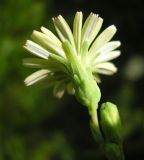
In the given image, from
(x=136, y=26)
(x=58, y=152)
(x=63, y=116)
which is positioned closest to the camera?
(x=58, y=152)

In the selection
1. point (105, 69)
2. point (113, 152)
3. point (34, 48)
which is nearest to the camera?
point (113, 152)

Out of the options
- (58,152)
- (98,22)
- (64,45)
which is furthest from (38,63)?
(58,152)

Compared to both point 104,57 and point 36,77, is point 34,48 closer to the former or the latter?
point 36,77

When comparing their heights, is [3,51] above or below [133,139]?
above

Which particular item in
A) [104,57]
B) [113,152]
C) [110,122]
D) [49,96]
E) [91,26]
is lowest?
[113,152]

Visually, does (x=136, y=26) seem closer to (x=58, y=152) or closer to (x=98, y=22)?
(x=58, y=152)

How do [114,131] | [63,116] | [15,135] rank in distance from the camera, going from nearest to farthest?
[114,131]
[15,135]
[63,116]

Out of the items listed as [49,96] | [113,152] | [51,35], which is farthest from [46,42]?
[49,96]
